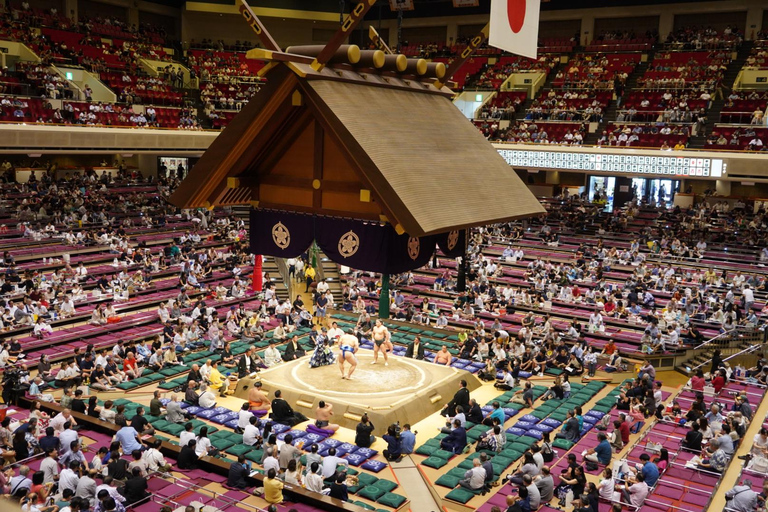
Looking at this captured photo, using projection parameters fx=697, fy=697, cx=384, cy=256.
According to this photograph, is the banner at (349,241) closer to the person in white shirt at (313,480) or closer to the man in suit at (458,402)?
the person in white shirt at (313,480)

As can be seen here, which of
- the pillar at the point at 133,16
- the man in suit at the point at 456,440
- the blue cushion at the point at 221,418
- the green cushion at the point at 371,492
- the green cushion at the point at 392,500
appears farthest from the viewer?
the pillar at the point at 133,16

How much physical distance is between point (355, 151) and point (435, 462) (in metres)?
5.76

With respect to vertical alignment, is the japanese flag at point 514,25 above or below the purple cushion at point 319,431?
above

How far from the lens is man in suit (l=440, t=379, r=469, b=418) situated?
11781 millimetres

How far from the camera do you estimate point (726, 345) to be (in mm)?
15453

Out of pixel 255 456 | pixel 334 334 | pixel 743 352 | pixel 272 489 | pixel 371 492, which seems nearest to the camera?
pixel 272 489

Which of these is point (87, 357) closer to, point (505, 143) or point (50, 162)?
point (50, 162)

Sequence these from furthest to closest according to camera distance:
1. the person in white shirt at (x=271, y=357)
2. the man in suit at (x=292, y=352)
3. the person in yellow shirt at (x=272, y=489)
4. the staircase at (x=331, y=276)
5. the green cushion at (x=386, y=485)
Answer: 1. the staircase at (x=331, y=276)
2. the man in suit at (x=292, y=352)
3. the person in white shirt at (x=271, y=357)
4. the green cushion at (x=386, y=485)
5. the person in yellow shirt at (x=272, y=489)

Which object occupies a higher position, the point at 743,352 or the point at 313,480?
the point at 743,352

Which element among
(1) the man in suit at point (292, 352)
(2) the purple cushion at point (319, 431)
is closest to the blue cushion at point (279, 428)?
(2) the purple cushion at point (319, 431)

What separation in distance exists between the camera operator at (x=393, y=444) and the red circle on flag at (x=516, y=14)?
618cm

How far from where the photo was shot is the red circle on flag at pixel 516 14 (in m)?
6.24

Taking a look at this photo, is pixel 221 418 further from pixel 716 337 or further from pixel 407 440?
pixel 716 337

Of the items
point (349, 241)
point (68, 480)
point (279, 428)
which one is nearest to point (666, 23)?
point (279, 428)
